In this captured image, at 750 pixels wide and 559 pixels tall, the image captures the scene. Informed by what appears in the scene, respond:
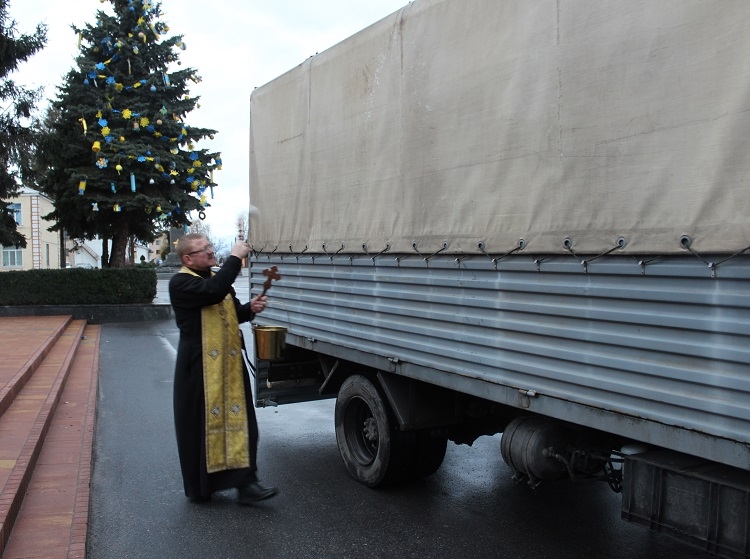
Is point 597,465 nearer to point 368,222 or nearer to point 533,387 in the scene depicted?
point 533,387

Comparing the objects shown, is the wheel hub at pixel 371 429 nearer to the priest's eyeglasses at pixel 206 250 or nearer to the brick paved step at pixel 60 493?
the priest's eyeglasses at pixel 206 250

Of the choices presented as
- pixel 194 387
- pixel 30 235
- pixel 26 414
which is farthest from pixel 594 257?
pixel 30 235

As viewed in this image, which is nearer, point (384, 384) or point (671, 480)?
point (671, 480)

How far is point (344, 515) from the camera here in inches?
187

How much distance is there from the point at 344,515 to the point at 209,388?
4.31ft

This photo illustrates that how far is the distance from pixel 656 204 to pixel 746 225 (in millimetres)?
402

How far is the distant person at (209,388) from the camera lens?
4.79 m

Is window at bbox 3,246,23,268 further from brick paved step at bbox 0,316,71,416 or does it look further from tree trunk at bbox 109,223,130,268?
brick paved step at bbox 0,316,71,416

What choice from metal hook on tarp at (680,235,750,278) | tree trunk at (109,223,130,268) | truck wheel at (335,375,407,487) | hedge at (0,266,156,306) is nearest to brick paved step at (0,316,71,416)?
hedge at (0,266,156,306)

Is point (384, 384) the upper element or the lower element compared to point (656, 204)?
lower

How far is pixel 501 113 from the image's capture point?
3645 millimetres

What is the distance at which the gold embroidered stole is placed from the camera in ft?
15.8

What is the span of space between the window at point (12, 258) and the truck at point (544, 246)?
55506 mm

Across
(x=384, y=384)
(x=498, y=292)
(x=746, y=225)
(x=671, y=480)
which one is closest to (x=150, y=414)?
(x=384, y=384)
